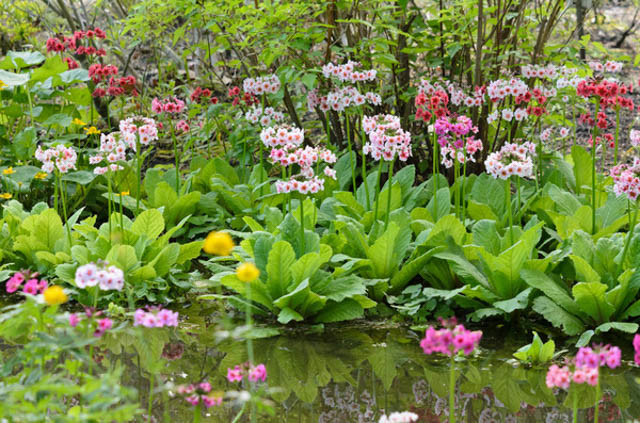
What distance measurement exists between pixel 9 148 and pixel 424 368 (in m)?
3.01

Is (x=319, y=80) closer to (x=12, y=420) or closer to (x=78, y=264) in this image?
(x=78, y=264)

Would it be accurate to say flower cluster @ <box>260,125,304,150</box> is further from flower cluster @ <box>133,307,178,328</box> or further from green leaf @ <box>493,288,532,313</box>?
flower cluster @ <box>133,307,178,328</box>

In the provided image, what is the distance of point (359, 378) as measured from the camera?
2.49 m

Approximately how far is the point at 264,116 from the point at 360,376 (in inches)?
81.0

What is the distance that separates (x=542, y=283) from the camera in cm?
283

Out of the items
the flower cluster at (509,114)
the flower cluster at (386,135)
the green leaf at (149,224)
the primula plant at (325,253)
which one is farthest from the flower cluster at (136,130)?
the flower cluster at (509,114)

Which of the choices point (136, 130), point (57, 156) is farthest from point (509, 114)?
point (57, 156)

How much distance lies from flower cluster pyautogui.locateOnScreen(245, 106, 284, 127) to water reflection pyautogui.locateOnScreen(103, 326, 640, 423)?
1.58 m

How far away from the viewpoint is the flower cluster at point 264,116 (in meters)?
4.16

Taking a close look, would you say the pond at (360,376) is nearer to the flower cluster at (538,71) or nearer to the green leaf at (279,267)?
the green leaf at (279,267)

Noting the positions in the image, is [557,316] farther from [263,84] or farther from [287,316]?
[263,84]

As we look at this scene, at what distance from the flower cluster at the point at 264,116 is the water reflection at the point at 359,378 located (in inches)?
62.4

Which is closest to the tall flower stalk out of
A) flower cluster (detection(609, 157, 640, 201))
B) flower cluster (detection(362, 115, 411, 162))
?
flower cluster (detection(362, 115, 411, 162))

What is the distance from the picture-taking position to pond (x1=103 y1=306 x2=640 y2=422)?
2.20m
